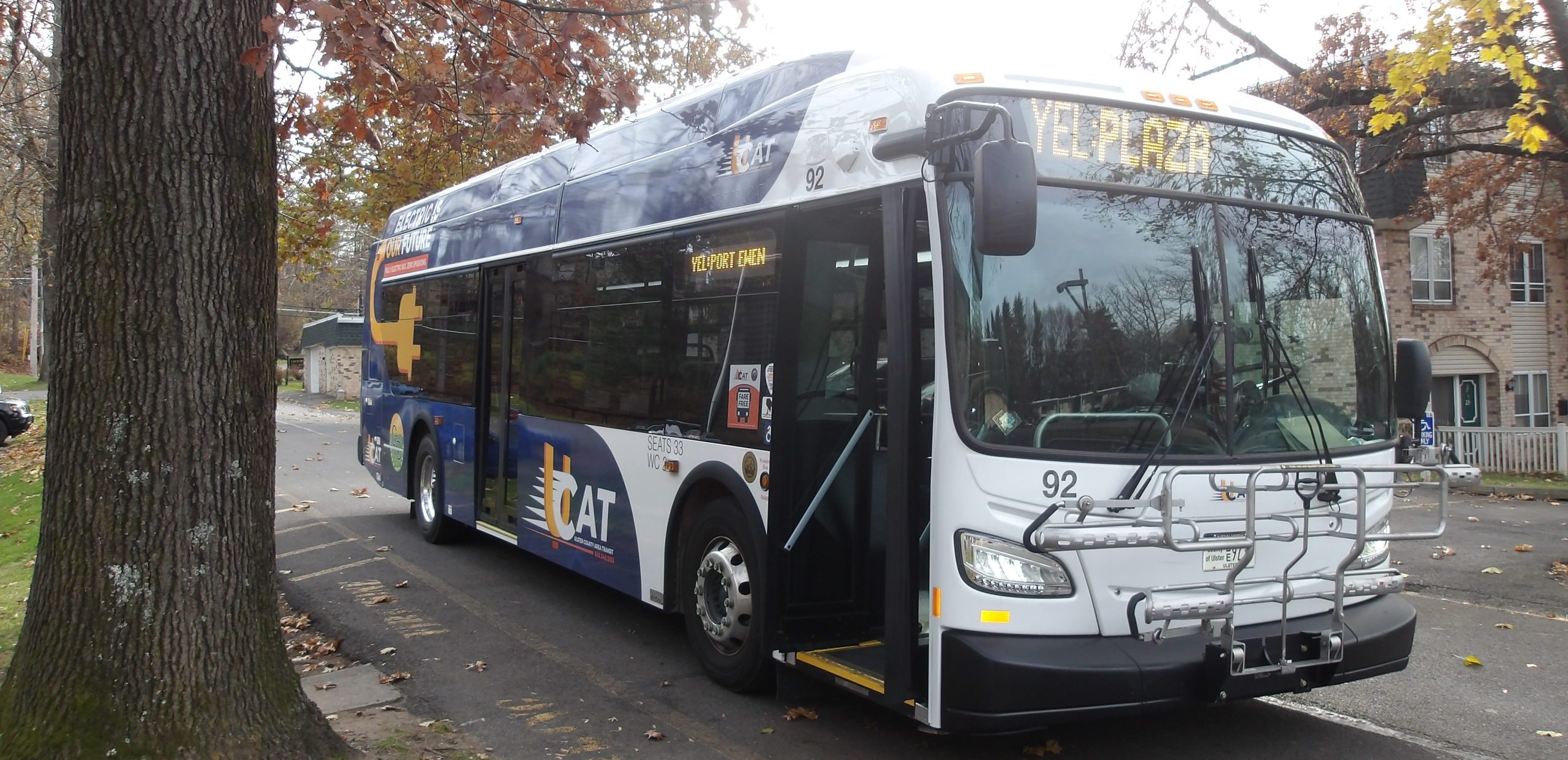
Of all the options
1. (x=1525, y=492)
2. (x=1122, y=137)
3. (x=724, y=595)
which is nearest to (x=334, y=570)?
(x=724, y=595)

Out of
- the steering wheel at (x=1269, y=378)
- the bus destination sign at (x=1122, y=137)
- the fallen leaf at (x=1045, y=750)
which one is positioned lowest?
the fallen leaf at (x=1045, y=750)

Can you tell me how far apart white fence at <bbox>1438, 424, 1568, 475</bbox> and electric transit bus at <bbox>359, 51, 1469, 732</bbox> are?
1771 centimetres

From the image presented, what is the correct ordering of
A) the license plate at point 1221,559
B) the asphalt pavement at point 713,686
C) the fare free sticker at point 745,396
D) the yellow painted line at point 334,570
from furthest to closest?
the yellow painted line at point 334,570, the fare free sticker at point 745,396, the asphalt pavement at point 713,686, the license plate at point 1221,559

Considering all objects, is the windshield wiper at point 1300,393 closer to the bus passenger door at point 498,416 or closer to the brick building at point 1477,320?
the bus passenger door at point 498,416

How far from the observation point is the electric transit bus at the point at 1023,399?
4.55 metres

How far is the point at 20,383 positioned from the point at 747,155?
51713 mm

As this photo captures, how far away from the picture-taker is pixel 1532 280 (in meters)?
27.9

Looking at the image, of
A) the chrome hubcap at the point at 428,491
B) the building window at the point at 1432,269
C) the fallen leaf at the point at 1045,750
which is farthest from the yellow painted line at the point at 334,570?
the building window at the point at 1432,269

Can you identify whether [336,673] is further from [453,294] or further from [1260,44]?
[1260,44]

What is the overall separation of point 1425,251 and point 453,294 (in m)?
23.7

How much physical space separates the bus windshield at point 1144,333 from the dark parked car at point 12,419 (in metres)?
24.0

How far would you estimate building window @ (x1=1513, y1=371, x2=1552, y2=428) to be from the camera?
27.7 metres

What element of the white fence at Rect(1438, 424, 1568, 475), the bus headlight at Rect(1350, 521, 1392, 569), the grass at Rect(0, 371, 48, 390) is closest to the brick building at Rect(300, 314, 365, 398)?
the grass at Rect(0, 371, 48, 390)

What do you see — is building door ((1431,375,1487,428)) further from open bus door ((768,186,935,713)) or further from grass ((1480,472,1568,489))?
open bus door ((768,186,935,713))
